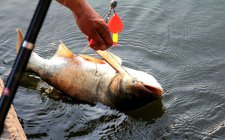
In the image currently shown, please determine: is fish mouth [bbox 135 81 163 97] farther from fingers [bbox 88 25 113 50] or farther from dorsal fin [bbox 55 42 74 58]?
dorsal fin [bbox 55 42 74 58]

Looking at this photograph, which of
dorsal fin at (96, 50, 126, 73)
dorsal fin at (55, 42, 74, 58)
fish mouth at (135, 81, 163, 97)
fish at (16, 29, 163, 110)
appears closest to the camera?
fish mouth at (135, 81, 163, 97)

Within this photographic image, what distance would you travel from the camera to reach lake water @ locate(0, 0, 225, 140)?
4.48m

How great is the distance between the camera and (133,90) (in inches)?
173

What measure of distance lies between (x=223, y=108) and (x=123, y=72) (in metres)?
1.23

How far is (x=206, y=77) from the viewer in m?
5.00

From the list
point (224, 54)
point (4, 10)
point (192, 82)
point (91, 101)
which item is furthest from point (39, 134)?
point (4, 10)

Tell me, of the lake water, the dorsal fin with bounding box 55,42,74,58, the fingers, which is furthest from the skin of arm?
the dorsal fin with bounding box 55,42,74,58

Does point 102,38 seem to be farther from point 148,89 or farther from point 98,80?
point 98,80

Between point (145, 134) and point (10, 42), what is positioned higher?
point (10, 42)

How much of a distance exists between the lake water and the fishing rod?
2340mm

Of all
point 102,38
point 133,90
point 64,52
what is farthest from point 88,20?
point 64,52

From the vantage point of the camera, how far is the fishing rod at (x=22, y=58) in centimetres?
215

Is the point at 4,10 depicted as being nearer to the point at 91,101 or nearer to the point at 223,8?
the point at 91,101

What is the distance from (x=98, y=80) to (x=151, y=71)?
778mm
